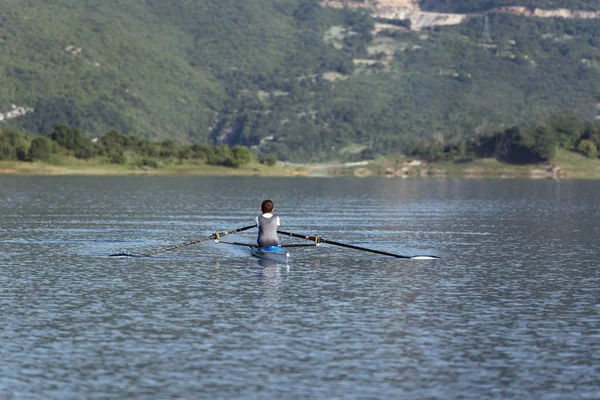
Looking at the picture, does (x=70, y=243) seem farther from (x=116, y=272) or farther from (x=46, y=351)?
(x=46, y=351)

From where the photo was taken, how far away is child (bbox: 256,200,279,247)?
59553mm

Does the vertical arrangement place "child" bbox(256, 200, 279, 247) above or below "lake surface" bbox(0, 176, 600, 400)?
above

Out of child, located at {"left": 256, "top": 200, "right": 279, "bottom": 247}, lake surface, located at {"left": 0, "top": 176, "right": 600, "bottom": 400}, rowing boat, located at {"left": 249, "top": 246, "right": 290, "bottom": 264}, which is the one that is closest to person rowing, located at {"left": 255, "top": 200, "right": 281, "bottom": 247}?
child, located at {"left": 256, "top": 200, "right": 279, "bottom": 247}

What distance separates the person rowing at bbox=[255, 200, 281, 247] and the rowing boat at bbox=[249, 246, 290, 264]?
1.47 feet

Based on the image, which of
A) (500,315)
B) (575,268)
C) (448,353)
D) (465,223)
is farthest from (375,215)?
(448,353)

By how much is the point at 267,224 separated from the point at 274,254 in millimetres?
1768

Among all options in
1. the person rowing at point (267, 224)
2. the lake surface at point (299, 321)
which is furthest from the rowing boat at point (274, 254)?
the lake surface at point (299, 321)

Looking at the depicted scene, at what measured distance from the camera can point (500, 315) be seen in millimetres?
42062

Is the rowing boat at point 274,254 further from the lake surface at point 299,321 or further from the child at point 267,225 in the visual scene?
the lake surface at point 299,321

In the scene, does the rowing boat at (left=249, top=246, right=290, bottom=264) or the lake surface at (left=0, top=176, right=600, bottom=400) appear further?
the rowing boat at (left=249, top=246, right=290, bottom=264)

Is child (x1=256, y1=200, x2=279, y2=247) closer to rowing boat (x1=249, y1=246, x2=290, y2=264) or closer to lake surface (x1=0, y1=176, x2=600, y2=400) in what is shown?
rowing boat (x1=249, y1=246, x2=290, y2=264)

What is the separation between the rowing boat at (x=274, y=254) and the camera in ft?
195

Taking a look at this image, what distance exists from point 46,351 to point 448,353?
1336 centimetres

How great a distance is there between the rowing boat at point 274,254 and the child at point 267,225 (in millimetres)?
461
